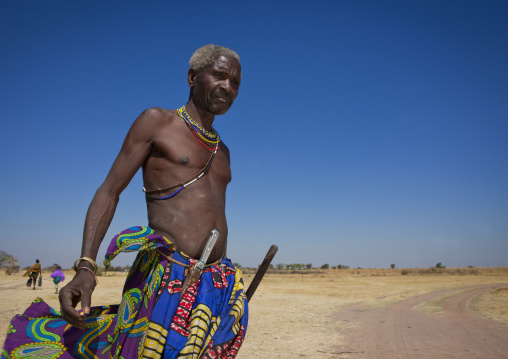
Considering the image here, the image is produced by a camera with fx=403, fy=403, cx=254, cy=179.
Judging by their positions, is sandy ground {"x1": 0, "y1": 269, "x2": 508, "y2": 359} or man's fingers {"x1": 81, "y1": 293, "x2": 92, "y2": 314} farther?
sandy ground {"x1": 0, "y1": 269, "x2": 508, "y2": 359}

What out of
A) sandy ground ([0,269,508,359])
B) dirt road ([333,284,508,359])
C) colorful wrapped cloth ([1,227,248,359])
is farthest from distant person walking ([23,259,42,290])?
colorful wrapped cloth ([1,227,248,359])

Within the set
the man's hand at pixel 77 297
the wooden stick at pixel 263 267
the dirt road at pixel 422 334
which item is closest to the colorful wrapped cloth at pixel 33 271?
the dirt road at pixel 422 334

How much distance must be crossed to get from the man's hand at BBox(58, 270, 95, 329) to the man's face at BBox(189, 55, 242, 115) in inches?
49.0


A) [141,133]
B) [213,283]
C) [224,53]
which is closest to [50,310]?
[213,283]

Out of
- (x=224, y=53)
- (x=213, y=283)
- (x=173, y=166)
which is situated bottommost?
(x=213, y=283)

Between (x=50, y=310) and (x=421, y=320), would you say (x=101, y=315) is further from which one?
(x=421, y=320)

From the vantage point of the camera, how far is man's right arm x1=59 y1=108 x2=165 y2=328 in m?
1.77

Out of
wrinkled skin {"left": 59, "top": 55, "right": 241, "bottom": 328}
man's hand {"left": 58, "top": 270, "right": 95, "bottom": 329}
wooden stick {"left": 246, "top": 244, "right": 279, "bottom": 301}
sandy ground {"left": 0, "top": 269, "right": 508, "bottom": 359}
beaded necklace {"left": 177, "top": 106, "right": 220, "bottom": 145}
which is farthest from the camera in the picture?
sandy ground {"left": 0, "top": 269, "right": 508, "bottom": 359}

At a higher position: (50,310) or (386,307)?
(50,310)

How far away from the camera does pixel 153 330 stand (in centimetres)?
188

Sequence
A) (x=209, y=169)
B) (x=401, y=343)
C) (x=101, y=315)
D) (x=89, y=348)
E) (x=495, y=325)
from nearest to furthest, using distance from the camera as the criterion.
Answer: (x=89, y=348) → (x=101, y=315) → (x=209, y=169) → (x=401, y=343) → (x=495, y=325)

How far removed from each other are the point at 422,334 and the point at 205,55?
290 inches

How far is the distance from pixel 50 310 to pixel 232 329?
109cm

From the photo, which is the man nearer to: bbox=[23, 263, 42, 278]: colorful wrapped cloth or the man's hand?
the man's hand
